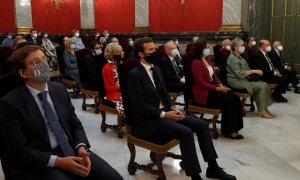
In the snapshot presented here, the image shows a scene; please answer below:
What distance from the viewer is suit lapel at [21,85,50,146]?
2.17m

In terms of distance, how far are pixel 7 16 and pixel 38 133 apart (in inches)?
390

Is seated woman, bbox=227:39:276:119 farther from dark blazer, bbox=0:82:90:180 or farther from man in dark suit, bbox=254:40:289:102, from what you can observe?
dark blazer, bbox=0:82:90:180

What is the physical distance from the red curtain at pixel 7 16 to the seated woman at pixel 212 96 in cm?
827

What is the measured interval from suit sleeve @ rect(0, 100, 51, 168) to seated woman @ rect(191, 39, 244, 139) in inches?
109

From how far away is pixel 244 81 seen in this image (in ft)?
18.3

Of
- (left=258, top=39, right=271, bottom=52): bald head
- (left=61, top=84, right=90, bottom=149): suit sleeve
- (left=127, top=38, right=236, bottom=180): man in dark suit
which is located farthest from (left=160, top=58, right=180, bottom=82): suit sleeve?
(left=61, top=84, right=90, bottom=149): suit sleeve

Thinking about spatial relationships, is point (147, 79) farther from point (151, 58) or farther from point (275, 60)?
point (275, 60)

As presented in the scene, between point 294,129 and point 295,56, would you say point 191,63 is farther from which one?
point 295,56

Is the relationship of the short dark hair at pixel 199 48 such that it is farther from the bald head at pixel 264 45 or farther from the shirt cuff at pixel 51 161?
the shirt cuff at pixel 51 161

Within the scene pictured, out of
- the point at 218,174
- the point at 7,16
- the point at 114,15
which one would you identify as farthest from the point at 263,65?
the point at 7,16

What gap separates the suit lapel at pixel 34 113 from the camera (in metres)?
2.17

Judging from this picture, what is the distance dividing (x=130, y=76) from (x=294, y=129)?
296 centimetres

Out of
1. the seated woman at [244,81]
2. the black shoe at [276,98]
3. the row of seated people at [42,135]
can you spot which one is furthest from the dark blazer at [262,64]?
the row of seated people at [42,135]

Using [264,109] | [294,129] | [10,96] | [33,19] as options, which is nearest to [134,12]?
[33,19]
